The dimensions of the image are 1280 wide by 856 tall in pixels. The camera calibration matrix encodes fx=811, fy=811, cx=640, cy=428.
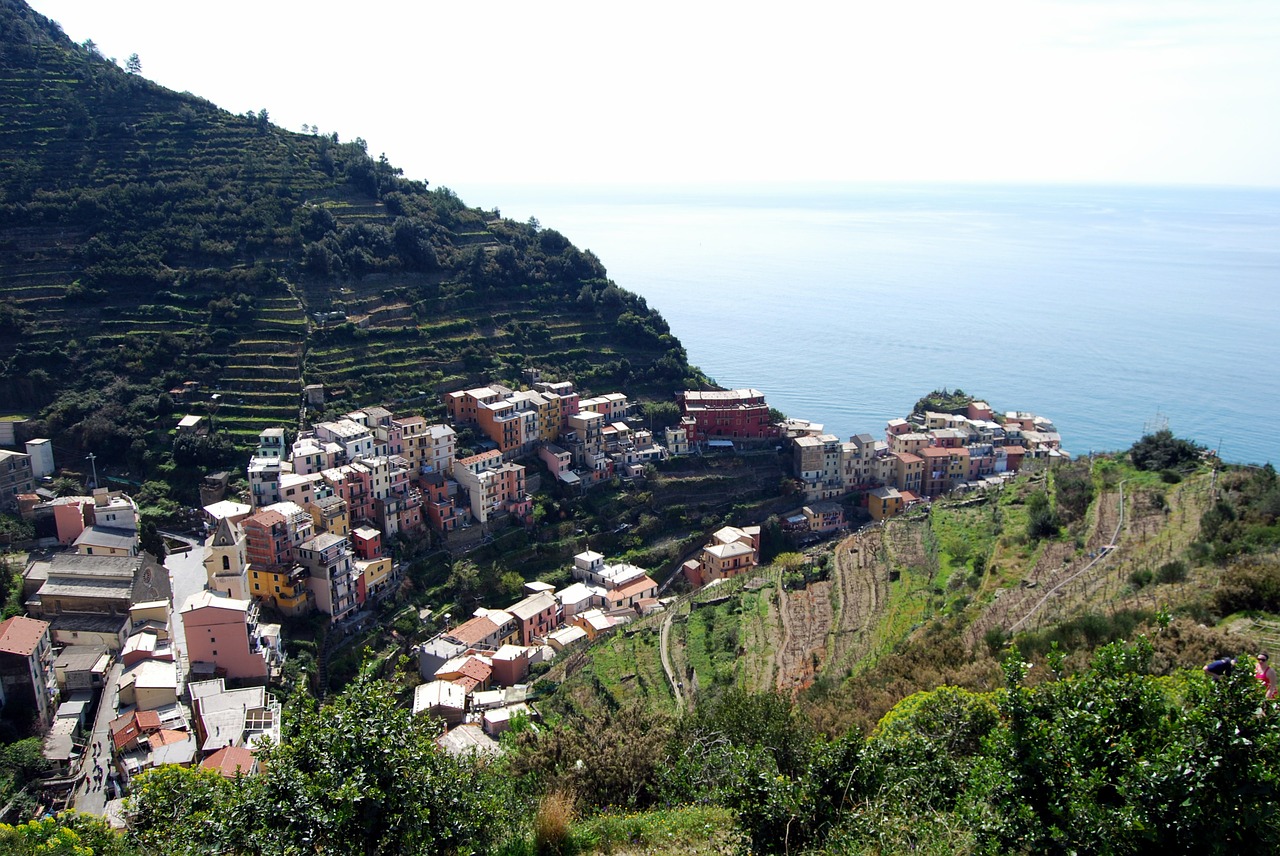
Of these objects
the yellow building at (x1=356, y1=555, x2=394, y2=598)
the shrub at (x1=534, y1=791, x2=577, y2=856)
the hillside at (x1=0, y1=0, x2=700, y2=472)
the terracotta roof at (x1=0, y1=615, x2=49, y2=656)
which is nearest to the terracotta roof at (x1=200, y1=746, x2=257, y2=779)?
the terracotta roof at (x1=0, y1=615, x2=49, y2=656)

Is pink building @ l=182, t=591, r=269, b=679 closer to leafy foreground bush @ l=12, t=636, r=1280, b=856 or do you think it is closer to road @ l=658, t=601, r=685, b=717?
leafy foreground bush @ l=12, t=636, r=1280, b=856

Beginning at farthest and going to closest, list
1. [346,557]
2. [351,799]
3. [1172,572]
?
1. [346,557]
2. [1172,572]
3. [351,799]

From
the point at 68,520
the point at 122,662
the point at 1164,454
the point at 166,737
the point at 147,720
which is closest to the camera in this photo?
the point at 166,737

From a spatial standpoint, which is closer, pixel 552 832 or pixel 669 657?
pixel 552 832

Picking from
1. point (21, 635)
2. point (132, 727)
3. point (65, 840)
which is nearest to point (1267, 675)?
point (65, 840)

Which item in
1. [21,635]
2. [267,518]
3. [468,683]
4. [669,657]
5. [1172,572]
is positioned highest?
[1172,572]

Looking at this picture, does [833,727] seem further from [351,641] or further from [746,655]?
[351,641]

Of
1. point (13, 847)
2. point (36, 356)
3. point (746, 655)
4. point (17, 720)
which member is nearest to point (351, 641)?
point (17, 720)

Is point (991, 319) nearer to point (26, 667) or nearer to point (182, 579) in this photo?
point (182, 579)
